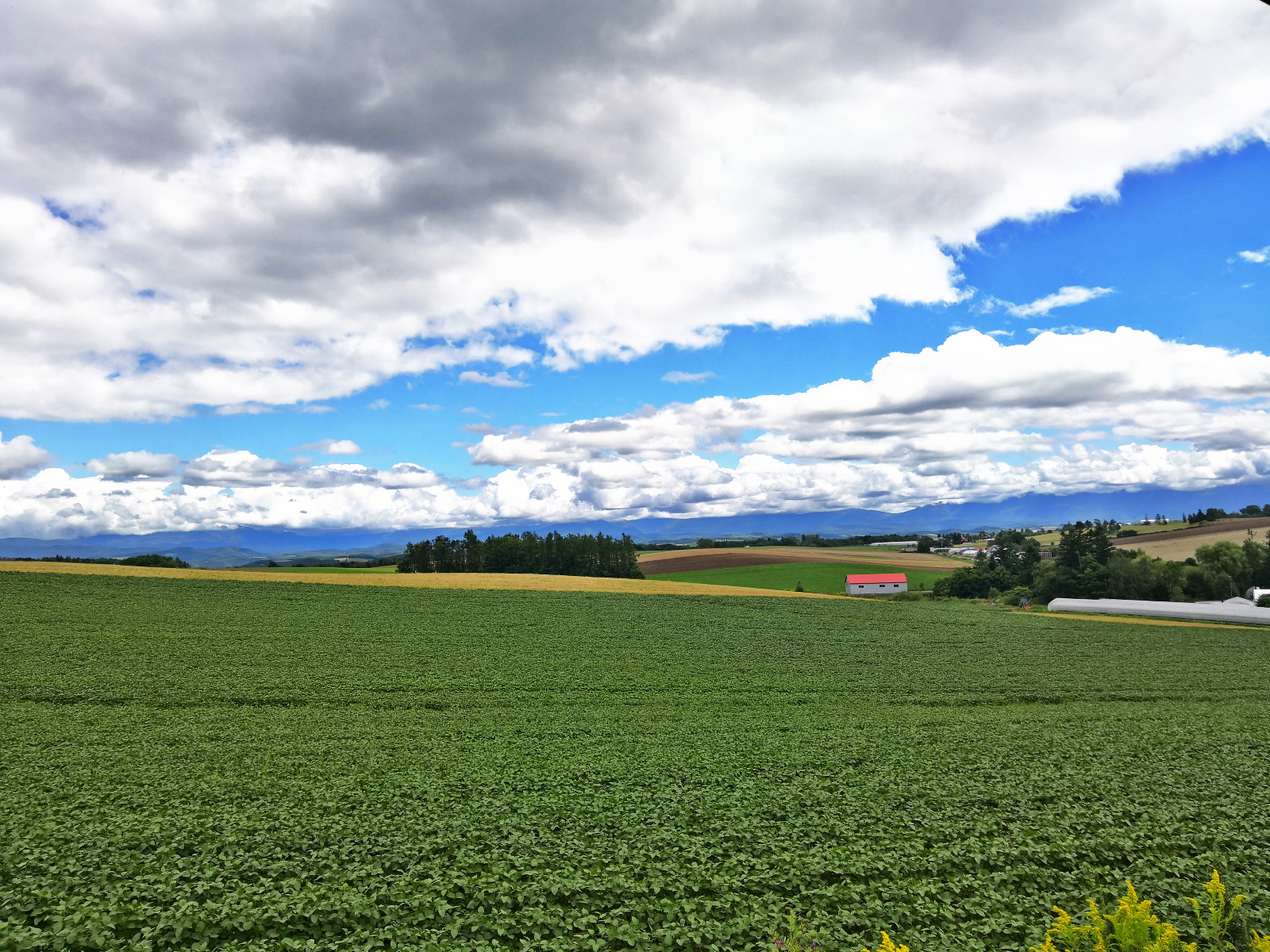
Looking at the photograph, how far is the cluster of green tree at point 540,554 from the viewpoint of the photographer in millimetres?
105125

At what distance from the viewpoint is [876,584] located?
106625 mm

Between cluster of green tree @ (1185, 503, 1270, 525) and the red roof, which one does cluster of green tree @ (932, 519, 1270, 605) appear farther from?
cluster of green tree @ (1185, 503, 1270, 525)

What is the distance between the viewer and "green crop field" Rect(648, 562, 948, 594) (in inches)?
4213

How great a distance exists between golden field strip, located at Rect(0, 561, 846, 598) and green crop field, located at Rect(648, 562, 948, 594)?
39.1 metres

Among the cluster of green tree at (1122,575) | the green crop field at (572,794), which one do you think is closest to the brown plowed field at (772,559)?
the cluster of green tree at (1122,575)

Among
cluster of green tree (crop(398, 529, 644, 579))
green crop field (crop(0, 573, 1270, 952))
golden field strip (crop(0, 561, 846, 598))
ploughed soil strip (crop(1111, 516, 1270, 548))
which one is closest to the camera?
green crop field (crop(0, 573, 1270, 952))

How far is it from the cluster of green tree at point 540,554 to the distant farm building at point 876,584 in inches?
1351

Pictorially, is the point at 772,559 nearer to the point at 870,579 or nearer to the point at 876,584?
the point at 870,579

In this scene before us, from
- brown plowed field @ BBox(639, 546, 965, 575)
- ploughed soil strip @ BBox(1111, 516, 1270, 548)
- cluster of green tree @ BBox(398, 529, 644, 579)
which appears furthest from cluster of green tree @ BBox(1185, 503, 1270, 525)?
cluster of green tree @ BBox(398, 529, 644, 579)

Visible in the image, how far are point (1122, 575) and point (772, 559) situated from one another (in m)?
58.7

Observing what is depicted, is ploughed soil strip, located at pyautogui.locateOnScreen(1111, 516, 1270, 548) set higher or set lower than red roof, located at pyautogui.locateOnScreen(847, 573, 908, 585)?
higher

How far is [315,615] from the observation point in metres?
42.5

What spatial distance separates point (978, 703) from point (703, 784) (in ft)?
66.1

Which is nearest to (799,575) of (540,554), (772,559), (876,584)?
(876,584)
